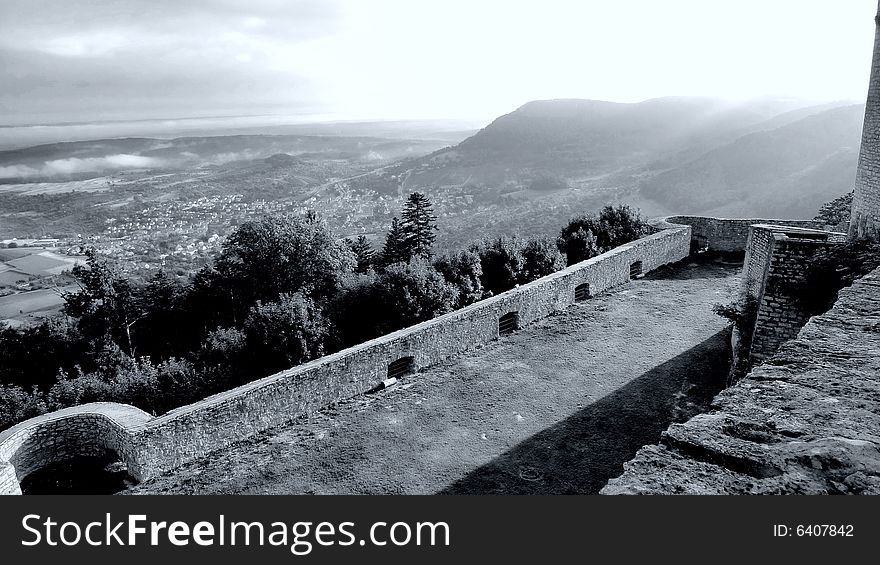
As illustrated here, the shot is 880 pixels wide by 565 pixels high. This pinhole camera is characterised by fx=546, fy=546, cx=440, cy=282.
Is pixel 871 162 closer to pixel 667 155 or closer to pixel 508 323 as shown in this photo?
pixel 508 323

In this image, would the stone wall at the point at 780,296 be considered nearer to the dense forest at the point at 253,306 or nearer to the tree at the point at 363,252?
the dense forest at the point at 253,306

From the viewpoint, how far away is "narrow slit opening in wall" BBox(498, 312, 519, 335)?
1183cm

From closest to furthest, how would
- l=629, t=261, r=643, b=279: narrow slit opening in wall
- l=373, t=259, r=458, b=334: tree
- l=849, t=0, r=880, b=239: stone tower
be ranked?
l=849, t=0, r=880, b=239: stone tower < l=629, t=261, r=643, b=279: narrow slit opening in wall < l=373, t=259, r=458, b=334: tree

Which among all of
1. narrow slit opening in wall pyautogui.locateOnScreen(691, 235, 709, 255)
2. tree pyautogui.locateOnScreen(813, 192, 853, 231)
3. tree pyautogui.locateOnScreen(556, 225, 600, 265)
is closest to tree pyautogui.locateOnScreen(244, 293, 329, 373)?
tree pyautogui.locateOnScreen(556, 225, 600, 265)

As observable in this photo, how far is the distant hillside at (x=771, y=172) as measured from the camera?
63906 mm

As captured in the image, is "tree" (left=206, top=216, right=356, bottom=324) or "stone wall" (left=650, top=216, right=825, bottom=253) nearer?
"stone wall" (left=650, top=216, right=825, bottom=253)

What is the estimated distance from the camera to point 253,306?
22.1 metres

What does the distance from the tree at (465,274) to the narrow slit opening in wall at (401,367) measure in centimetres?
791

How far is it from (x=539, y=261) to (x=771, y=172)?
70582 millimetres

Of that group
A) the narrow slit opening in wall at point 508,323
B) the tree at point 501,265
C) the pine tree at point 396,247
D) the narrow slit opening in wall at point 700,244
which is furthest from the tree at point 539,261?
the pine tree at point 396,247

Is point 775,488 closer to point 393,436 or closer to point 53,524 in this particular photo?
point 53,524

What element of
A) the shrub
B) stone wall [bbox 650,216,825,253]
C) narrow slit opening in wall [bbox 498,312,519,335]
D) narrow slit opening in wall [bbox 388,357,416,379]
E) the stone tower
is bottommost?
the shrub

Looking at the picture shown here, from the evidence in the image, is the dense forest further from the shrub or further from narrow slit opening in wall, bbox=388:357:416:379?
narrow slit opening in wall, bbox=388:357:416:379

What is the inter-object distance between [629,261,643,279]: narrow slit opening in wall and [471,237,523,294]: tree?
5593 mm
